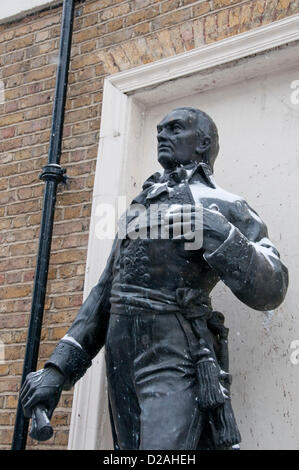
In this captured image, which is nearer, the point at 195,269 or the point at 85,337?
the point at 195,269

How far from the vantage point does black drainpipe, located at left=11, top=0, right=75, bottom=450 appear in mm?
4094

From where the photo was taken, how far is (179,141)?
3434mm

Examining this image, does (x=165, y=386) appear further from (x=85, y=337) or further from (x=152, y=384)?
(x=85, y=337)

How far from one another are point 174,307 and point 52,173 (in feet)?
5.23

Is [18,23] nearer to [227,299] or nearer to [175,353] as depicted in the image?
[227,299]

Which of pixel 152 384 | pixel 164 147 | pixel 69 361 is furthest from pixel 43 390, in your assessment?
pixel 164 147

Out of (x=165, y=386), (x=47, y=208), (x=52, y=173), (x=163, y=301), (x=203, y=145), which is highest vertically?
(x=52, y=173)

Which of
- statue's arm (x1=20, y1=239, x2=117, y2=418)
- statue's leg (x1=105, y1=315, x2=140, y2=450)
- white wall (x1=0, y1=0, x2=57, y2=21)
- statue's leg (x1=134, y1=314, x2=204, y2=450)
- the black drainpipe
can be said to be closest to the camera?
statue's leg (x1=134, y1=314, x2=204, y2=450)

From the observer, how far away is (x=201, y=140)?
347 cm

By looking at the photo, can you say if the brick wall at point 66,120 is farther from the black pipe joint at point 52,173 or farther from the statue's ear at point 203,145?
the statue's ear at point 203,145

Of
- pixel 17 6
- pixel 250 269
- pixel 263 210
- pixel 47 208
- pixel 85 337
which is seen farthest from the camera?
pixel 17 6

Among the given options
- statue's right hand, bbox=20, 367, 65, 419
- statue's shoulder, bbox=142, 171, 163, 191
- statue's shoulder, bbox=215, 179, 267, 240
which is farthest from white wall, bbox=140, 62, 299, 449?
statue's right hand, bbox=20, 367, 65, 419

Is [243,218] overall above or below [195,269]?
above

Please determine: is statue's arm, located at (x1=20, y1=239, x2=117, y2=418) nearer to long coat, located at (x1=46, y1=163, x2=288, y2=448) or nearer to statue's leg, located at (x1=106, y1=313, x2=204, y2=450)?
long coat, located at (x1=46, y1=163, x2=288, y2=448)
